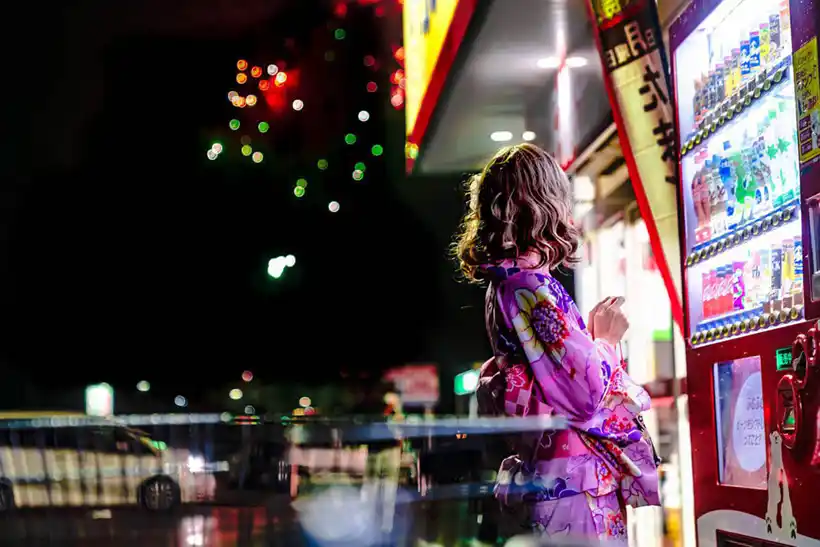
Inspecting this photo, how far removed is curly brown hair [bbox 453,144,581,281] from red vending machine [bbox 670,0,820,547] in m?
0.71

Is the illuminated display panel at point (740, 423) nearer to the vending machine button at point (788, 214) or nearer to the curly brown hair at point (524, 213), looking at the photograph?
the vending machine button at point (788, 214)

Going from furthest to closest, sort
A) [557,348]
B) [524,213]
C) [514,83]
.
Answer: [514,83] → [524,213] → [557,348]

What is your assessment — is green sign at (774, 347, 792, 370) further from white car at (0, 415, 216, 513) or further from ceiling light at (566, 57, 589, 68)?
white car at (0, 415, 216, 513)

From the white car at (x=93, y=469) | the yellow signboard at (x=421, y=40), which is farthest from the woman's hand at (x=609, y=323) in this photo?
the white car at (x=93, y=469)

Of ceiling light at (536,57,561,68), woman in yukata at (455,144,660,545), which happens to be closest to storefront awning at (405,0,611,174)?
ceiling light at (536,57,561,68)

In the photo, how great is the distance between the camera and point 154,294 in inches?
1152

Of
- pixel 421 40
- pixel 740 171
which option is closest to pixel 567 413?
pixel 740 171

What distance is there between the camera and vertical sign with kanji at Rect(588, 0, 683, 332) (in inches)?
155

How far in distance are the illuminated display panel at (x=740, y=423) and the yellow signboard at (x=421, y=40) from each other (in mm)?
3368

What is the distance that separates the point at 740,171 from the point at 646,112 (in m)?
0.89

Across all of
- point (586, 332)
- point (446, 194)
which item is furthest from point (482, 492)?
point (446, 194)

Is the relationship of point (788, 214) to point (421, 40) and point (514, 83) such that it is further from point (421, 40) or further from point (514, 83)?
point (421, 40)

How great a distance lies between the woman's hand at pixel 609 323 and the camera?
2.50 metres

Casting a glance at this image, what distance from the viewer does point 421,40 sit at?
830 centimetres
